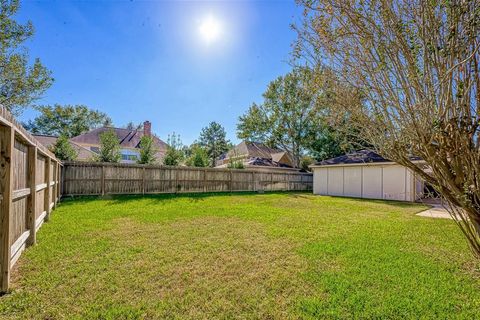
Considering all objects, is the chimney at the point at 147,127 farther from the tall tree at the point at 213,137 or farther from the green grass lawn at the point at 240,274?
the green grass lawn at the point at 240,274

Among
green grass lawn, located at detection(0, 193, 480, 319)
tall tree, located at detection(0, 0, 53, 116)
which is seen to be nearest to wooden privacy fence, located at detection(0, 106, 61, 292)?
green grass lawn, located at detection(0, 193, 480, 319)

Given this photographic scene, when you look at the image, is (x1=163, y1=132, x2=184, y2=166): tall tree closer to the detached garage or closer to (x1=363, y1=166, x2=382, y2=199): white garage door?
the detached garage

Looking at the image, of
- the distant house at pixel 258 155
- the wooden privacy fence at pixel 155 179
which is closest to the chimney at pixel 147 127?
the distant house at pixel 258 155

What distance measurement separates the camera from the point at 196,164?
15.9 m

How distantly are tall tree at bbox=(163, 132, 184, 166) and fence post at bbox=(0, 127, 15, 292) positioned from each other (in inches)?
492

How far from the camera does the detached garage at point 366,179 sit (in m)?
13.0

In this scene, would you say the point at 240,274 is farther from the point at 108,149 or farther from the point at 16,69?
the point at 108,149

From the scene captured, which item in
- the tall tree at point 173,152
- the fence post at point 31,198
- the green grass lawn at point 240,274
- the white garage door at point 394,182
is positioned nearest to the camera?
the green grass lawn at point 240,274

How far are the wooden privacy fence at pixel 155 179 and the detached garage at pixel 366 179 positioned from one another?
10.4 ft

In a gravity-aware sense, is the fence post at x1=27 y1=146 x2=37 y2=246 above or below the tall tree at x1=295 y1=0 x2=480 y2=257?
Result: below

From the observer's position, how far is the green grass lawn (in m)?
2.30

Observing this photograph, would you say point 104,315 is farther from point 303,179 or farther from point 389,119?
point 303,179

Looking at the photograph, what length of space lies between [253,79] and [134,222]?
7015 millimetres

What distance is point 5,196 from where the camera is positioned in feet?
8.24
